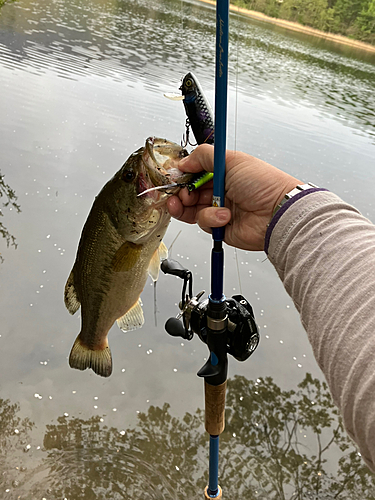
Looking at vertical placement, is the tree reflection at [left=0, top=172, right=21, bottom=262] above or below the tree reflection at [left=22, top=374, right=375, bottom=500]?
above

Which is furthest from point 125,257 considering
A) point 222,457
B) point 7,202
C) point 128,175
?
point 7,202

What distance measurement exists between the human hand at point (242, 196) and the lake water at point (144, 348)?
1.22 feet

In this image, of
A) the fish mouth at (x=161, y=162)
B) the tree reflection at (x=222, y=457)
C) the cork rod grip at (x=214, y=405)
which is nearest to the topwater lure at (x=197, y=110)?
the fish mouth at (x=161, y=162)

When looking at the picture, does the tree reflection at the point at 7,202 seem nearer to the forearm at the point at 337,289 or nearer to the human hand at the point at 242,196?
the human hand at the point at 242,196

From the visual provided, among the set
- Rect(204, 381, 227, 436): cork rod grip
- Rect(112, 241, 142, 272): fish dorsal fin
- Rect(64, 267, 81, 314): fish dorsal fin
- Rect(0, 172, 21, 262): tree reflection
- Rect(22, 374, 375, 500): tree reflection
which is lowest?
Rect(22, 374, 375, 500): tree reflection

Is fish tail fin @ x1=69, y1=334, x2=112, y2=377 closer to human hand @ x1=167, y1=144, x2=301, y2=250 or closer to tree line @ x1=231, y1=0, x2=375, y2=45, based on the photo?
human hand @ x1=167, y1=144, x2=301, y2=250

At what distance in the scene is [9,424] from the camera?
228cm

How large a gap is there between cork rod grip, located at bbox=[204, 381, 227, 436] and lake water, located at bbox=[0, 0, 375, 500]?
75 centimetres

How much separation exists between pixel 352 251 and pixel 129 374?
2.13m

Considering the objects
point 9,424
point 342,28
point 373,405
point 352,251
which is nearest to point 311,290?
point 352,251

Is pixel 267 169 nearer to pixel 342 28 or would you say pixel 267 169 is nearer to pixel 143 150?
pixel 143 150

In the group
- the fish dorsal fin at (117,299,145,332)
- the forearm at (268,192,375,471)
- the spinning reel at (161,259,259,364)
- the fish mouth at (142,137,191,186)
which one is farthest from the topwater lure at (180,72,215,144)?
the fish dorsal fin at (117,299,145,332)

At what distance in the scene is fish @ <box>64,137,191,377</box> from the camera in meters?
1.33

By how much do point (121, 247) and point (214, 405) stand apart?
0.75 meters
